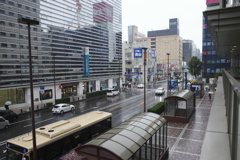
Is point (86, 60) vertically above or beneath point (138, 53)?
beneath

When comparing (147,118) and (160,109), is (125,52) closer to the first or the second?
(160,109)

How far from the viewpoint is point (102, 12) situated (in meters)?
50.1

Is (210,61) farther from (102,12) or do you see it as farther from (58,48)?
(58,48)

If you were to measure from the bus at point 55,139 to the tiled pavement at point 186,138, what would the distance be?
222 inches

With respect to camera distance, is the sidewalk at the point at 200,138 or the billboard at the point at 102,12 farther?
the billboard at the point at 102,12

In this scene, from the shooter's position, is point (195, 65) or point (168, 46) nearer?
point (195, 65)

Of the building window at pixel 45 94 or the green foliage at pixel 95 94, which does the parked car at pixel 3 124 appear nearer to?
the building window at pixel 45 94

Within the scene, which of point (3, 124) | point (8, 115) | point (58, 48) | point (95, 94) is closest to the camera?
point (3, 124)

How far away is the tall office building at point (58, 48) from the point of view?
28031 mm

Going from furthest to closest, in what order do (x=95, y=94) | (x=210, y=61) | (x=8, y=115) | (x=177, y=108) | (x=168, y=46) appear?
(x=168, y=46), (x=210, y=61), (x=95, y=94), (x=8, y=115), (x=177, y=108)

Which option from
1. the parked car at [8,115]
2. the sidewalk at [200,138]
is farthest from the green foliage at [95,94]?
the sidewalk at [200,138]

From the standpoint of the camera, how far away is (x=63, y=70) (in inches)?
1479

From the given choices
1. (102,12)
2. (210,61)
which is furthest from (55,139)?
(210,61)

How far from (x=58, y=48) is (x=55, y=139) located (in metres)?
28.6
